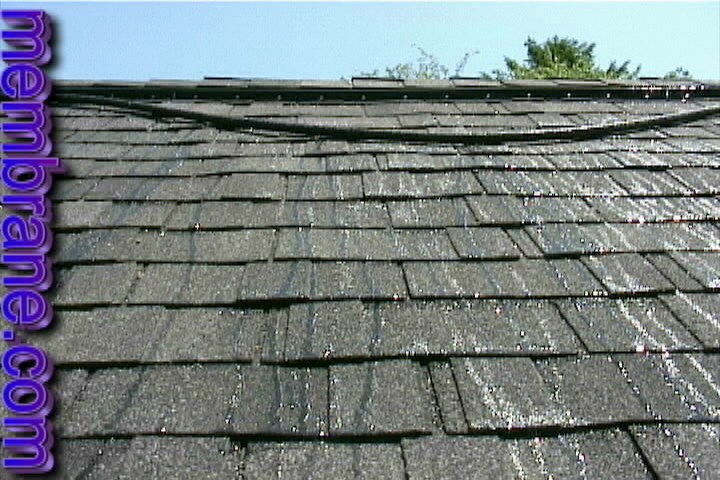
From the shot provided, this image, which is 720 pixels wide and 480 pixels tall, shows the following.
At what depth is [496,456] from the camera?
3.25 ft

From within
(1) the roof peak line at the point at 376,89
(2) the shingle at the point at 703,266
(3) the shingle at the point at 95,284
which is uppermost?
(1) the roof peak line at the point at 376,89

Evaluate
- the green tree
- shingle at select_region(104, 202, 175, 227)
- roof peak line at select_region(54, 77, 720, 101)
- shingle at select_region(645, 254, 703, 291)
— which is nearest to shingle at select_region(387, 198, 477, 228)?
shingle at select_region(645, 254, 703, 291)

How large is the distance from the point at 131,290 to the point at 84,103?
1.78 metres

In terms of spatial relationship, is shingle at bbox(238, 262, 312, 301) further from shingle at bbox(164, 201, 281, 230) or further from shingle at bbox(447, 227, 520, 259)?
shingle at bbox(447, 227, 520, 259)

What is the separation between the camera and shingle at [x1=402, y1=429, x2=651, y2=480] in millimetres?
963

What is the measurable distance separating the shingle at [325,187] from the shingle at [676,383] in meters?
0.98

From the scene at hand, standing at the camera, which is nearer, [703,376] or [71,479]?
[71,479]

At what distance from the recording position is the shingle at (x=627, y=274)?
1443mm

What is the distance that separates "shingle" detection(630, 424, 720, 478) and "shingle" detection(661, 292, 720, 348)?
0.29m

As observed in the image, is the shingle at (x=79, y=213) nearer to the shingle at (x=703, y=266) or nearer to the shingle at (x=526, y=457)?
the shingle at (x=526, y=457)

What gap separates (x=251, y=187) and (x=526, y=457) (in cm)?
128

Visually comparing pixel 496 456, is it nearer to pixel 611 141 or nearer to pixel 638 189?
pixel 638 189

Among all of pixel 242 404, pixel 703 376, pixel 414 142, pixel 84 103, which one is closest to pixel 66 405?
pixel 242 404

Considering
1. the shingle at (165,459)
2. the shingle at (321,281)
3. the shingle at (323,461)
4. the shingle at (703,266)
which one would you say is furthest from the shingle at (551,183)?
the shingle at (165,459)
